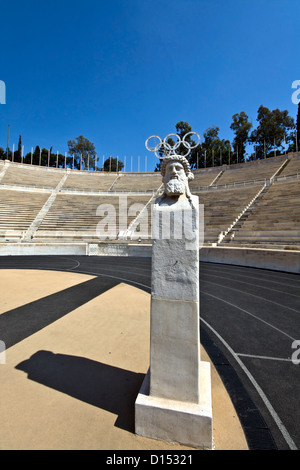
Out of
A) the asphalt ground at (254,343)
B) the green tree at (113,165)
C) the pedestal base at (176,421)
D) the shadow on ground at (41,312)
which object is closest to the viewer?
the pedestal base at (176,421)

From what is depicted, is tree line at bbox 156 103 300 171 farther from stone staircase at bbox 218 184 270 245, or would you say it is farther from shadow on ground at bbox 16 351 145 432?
shadow on ground at bbox 16 351 145 432

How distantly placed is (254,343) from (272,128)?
49876 millimetres

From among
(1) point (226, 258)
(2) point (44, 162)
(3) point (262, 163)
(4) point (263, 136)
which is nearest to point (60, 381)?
(1) point (226, 258)

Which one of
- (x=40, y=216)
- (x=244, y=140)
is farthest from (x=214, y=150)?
(x=40, y=216)

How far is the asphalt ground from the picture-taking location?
2342mm

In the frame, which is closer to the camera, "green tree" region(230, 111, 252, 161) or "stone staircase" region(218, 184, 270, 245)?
"stone staircase" region(218, 184, 270, 245)

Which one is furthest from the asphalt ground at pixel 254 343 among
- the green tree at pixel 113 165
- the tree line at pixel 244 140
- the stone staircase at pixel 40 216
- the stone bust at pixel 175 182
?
the green tree at pixel 113 165

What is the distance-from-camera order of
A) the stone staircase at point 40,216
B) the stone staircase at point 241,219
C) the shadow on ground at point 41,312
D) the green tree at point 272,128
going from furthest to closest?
the green tree at point 272,128 < the stone staircase at point 40,216 < the stone staircase at point 241,219 < the shadow on ground at point 41,312

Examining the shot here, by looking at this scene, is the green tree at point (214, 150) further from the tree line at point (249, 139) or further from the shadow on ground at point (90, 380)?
the shadow on ground at point (90, 380)

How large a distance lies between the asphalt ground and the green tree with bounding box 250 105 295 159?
44.2 m

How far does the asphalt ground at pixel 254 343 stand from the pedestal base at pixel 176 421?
52cm

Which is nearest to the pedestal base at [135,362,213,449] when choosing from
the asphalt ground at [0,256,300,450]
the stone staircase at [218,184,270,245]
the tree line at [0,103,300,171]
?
the asphalt ground at [0,256,300,450]

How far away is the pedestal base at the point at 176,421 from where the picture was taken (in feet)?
6.53

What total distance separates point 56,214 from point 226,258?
20.6m
